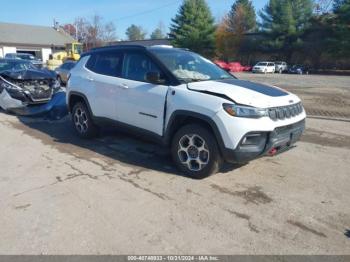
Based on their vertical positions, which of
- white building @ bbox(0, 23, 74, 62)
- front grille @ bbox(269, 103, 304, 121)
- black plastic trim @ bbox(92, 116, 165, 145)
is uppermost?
white building @ bbox(0, 23, 74, 62)

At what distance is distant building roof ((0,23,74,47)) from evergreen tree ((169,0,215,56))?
77.4 feet

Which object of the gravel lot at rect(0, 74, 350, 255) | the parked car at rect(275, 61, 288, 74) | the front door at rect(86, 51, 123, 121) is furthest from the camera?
the parked car at rect(275, 61, 288, 74)

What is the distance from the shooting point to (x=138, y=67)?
5.35m

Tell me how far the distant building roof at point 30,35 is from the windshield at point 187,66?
55083 millimetres

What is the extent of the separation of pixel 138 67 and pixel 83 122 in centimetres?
203

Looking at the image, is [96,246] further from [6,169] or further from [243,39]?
[243,39]

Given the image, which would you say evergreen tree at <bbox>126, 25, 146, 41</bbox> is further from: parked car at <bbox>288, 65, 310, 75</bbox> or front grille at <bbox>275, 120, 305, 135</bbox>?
front grille at <bbox>275, 120, 305, 135</bbox>

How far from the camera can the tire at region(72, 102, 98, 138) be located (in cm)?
648

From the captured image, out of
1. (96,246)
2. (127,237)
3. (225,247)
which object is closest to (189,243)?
(225,247)

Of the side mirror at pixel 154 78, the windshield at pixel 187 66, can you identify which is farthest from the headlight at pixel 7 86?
the side mirror at pixel 154 78

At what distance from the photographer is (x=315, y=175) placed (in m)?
A: 4.74

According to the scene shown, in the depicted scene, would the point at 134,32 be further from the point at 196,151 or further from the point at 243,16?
the point at 196,151

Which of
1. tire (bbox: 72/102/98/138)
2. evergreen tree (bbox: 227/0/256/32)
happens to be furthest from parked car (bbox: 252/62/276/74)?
tire (bbox: 72/102/98/138)

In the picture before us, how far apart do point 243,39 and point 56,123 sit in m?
49.9
